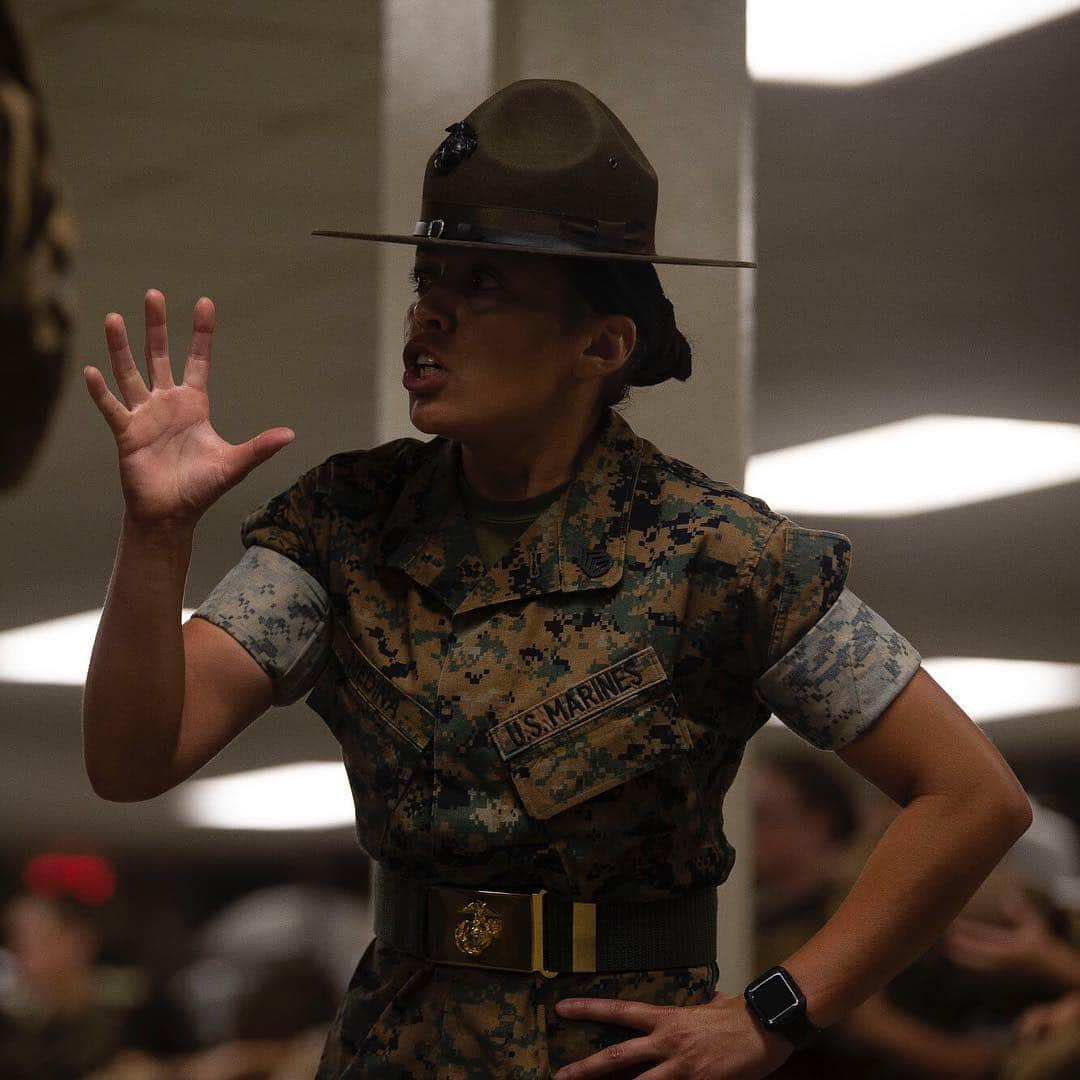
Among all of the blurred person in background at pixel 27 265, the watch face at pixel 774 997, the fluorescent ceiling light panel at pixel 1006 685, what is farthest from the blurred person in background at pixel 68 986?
the watch face at pixel 774 997

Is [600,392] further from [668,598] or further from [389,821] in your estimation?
[389,821]

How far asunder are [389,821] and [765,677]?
0.28m

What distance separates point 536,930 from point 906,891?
0.84 feet

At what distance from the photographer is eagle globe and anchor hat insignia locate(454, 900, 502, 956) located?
1.31 meters

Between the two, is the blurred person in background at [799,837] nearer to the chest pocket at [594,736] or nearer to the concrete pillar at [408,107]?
the concrete pillar at [408,107]

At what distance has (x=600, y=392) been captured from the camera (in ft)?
4.70

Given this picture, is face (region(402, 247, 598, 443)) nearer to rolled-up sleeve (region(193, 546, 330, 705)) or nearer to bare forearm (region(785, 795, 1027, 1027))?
rolled-up sleeve (region(193, 546, 330, 705))

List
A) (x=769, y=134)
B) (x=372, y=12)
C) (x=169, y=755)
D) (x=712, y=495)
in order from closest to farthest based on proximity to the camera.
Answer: (x=169, y=755), (x=712, y=495), (x=372, y=12), (x=769, y=134)

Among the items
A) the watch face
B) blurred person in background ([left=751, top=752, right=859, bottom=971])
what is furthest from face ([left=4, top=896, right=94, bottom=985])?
the watch face

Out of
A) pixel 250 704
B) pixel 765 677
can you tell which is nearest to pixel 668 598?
pixel 765 677

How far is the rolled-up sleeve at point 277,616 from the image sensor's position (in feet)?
4.38

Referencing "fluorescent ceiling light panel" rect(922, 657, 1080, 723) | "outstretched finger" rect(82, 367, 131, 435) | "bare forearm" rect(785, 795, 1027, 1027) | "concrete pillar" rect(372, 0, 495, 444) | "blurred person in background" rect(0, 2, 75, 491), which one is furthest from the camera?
"fluorescent ceiling light panel" rect(922, 657, 1080, 723)

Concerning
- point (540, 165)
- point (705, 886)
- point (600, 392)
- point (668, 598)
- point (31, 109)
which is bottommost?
point (705, 886)

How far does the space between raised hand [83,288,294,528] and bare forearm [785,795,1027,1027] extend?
51 centimetres
